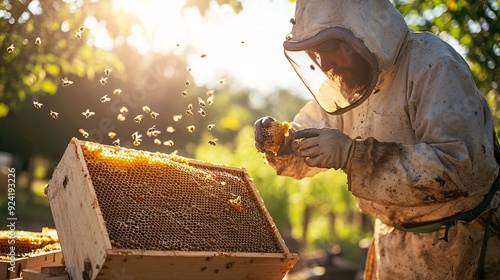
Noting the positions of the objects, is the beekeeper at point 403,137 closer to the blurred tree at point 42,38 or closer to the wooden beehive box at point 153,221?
the wooden beehive box at point 153,221

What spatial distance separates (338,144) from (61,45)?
3.97m

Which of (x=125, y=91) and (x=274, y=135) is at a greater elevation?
(x=125, y=91)

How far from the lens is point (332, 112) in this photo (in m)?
3.45

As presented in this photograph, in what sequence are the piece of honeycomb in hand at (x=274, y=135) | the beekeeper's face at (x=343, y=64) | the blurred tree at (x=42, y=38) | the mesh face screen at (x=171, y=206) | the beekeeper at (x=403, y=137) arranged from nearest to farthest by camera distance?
the mesh face screen at (x=171, y=206)
the beekeeper at (x=403, y=137)
the beekeeper's face at (x=343, y=64)
the piece of honeycomb in hand at (x=274, y=135)
the blurred tree at (x=42, y=38)

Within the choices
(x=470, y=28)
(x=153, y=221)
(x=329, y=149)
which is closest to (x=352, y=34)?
(x=329, y=149)


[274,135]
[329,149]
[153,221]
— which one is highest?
[274,135]

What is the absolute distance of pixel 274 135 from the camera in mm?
3383

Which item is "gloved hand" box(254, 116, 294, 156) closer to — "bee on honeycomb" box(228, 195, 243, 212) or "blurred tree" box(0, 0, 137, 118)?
"bee on honeycomb" box(228, 195, 243, 212)

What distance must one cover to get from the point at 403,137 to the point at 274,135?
864 millimetres

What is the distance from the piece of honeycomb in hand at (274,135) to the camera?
339cm

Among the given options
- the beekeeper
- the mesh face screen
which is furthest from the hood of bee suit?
the mesh face screen

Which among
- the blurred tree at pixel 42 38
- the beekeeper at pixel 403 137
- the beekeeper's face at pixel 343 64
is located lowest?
the beekeeper at pixel 403 137

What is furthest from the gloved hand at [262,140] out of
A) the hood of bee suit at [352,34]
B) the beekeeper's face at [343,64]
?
the beekeeper's face at [343,64]

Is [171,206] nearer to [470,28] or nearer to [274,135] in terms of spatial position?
[274,135]
